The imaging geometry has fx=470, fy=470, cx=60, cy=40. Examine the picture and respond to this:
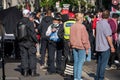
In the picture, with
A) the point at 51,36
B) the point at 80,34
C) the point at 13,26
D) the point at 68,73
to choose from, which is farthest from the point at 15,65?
the point at 80,34

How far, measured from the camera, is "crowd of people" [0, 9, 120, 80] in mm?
11305

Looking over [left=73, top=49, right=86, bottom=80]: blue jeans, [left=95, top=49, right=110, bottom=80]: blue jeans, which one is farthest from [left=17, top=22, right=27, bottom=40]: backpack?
[left=95, top=49, right=110, bottom=80]: blue jeans

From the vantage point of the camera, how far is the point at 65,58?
1389 centimetres

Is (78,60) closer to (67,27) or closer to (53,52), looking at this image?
(67,27)

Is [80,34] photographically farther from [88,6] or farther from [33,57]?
[88,6]

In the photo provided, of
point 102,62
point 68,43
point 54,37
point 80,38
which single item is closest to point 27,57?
point 54,37

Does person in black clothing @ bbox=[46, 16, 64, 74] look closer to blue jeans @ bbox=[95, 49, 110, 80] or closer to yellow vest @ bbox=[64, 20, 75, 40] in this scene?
yellow vest @ bbox=[64, 20, 75, 40]

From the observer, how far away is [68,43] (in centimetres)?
1345

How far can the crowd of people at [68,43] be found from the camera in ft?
37.1

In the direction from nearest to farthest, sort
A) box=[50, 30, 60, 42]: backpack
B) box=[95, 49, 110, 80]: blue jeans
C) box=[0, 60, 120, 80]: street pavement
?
box=[95, 49, 110, 80]: blue jeans → box=[0, 60, 120, 80]: street pavement → box=[50, 30, 60, 42]: backpack

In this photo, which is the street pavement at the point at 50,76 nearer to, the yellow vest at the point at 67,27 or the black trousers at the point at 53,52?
the black trousers at the point at 53,52

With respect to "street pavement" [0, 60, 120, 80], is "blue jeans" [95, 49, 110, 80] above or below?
above

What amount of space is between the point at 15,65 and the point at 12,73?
2100 millimetres

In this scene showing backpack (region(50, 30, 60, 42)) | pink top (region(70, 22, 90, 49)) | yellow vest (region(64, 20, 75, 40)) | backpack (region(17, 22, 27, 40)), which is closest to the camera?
pink top (region(70, 22, 90, 49))
